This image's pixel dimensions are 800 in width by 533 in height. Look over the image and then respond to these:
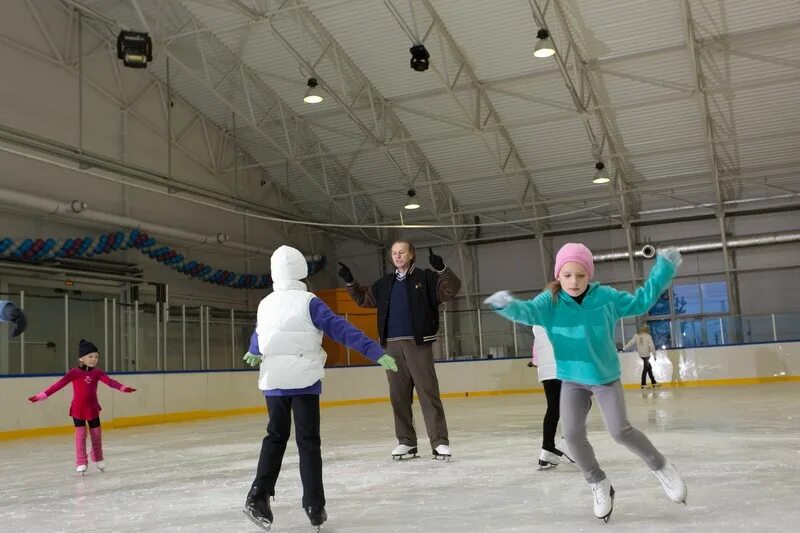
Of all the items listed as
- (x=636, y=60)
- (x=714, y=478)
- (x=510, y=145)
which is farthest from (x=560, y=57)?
(x=714, y=478)

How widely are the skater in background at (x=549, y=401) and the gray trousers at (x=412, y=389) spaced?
0.99 m

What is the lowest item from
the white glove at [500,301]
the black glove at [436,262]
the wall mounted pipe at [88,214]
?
the white glove at [500,301]

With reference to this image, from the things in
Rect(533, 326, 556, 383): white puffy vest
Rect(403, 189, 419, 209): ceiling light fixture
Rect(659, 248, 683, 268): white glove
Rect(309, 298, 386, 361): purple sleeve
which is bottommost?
Rect(533, 326, 556, 383): white puffy vest

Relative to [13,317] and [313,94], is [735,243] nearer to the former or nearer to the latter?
[313,94]

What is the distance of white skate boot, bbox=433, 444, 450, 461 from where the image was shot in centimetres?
605

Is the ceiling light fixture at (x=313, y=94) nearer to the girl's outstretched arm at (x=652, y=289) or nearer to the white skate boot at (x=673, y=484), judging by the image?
the girl's outstretched arm at (x=652, y=289)

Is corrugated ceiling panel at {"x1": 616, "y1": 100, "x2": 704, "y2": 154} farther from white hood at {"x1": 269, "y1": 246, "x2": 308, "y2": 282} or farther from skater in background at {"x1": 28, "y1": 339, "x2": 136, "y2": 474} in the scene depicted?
white hood at {"x1": 269, "y1": 246, "x2": 308, "y2": 282}

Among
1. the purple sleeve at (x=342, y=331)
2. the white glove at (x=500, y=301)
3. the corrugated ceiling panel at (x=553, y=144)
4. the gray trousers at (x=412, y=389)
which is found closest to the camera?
the white glove at (x=500, y=301)

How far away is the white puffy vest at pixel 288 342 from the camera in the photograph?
3.61 m

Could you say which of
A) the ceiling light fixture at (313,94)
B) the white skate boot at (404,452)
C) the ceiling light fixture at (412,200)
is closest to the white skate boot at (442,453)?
the white skate boot at (404,452)

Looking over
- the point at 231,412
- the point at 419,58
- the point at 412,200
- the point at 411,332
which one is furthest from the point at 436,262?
the point at 412,200

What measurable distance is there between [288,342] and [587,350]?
136cm

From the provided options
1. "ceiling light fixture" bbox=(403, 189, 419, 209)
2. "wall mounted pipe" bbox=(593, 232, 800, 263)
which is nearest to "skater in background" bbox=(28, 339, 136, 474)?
"ceiling light fixture" bbox=(403, 189, 419, 209)

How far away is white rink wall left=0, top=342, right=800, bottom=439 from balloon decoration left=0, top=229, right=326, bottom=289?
12.4ft
